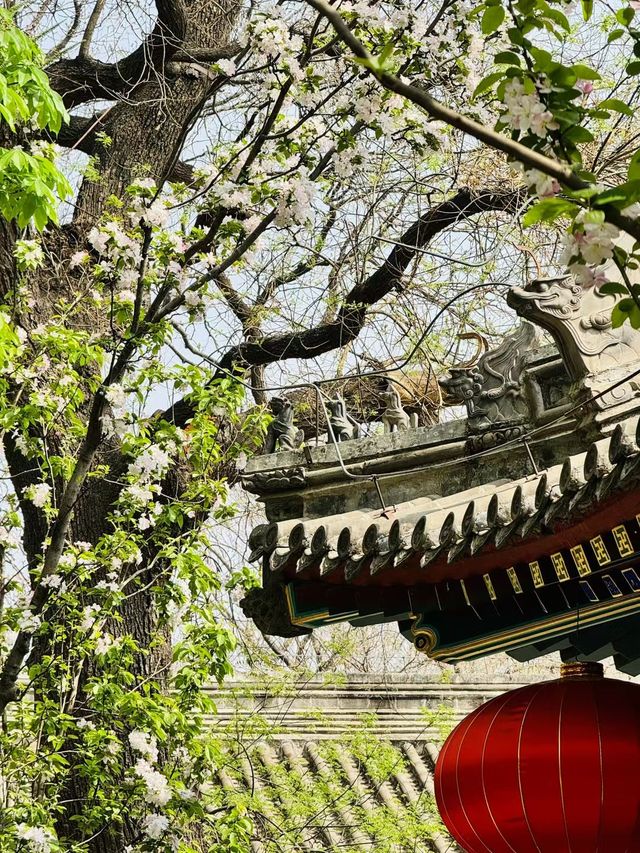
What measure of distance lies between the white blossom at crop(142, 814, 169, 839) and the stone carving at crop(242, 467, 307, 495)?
5.22 ft

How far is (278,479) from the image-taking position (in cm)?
453

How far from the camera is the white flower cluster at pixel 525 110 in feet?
6.20

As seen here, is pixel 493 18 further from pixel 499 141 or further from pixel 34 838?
pixel 34 838

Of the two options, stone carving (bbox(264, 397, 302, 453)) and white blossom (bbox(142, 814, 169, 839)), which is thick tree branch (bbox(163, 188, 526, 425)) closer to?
stone carving (bbox(264, 397, 302, 453))

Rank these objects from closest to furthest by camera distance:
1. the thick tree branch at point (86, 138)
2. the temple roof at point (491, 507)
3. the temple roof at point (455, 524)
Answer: the temple roof at point (455, 524), the temple roof at point (491, 507), the thick tree branch at point (86, 138)

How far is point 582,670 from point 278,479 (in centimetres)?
130

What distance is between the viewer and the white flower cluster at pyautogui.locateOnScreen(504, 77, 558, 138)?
1.89 meters

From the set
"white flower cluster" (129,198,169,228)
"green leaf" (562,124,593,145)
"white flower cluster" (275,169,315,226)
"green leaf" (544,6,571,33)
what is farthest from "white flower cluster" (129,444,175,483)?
"green leaf" (562,124,593,145)

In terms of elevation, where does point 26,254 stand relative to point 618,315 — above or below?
above

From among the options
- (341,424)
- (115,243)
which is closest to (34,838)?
(341,424)

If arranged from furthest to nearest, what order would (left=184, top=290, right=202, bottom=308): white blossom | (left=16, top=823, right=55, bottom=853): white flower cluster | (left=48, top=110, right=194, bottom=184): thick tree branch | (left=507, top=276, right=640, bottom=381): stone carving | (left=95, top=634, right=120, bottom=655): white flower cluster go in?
1. (left=48, top=110, right=194, bottom=184): thick tree branch
2. (left=95, top=634, right=120, bottom=655): white flower cluster
3. (left=184, top=290, right=202, bottom=308): white blossom
4. (left=16, top=823, right=55, bottom=853): white flower cluster
5. (left=507, top=276, right=640, bottom=381): stone carving

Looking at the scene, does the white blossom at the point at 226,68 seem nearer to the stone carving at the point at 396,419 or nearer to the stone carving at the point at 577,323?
the stone carving at the point at 396,419

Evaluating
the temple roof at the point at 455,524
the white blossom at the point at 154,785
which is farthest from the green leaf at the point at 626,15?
the white blossom at the point at 154,785

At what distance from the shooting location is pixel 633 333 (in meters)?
3.99
